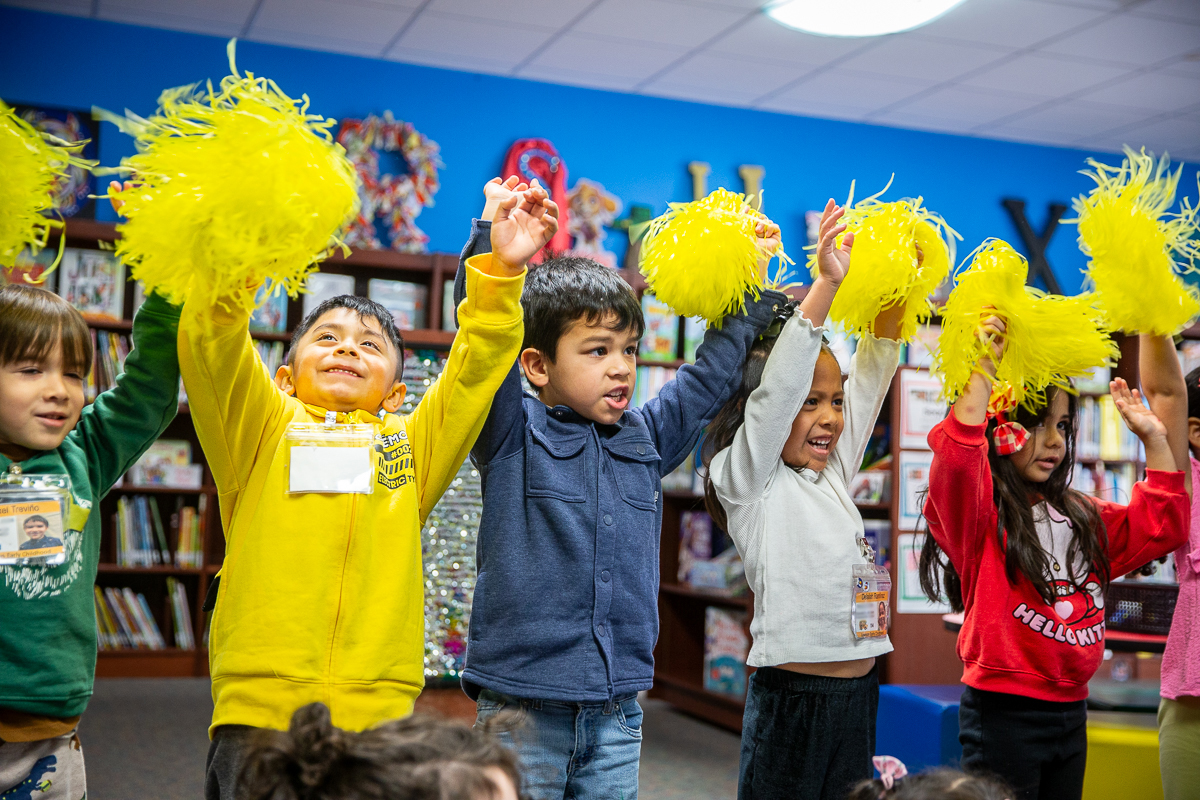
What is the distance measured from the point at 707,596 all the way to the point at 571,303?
303 cm

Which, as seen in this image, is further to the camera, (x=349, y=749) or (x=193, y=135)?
(x=193, y=135)

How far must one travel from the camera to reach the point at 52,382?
1479 mm

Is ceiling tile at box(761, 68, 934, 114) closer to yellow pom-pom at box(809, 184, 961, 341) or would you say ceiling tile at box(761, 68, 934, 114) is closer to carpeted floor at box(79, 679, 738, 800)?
carpeted floor at box(79, 679, 738, 800)

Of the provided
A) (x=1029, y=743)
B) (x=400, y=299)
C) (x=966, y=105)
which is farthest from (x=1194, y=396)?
(x=966, y=105)

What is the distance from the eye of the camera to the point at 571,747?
1484mm

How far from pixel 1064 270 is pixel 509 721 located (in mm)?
6575

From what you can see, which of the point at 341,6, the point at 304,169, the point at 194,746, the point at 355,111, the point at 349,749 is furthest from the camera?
the point at 355,111

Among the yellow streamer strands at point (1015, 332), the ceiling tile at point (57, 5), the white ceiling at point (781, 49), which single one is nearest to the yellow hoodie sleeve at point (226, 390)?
the yellow streamer strands at point (1015, 332)

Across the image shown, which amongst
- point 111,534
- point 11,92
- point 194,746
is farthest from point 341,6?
point 194,746

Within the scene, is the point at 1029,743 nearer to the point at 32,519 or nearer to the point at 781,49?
the point at 32,519

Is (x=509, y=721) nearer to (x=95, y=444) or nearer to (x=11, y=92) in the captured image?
(x=95, y=444)

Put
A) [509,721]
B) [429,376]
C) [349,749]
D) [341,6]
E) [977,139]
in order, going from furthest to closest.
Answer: [977,139]
[341,6]
[429,376]
[509,721]
[349,749]

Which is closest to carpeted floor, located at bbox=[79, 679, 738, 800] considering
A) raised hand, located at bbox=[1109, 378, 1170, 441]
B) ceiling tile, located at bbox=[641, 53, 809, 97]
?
raised hand, located at bbox=[1109, 378, 1170, 441]

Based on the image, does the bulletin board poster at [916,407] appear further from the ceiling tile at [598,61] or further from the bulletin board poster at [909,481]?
the ceiling tile at [598,61]
